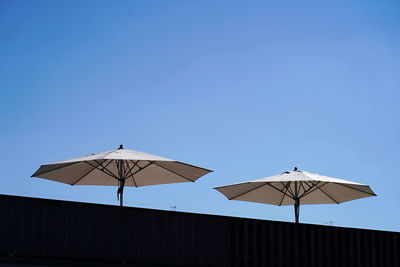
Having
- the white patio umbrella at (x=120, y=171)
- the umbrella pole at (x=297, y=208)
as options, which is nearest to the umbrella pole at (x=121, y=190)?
the white patio umbrella at (x=120, y=171)

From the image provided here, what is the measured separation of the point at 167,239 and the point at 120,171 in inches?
130

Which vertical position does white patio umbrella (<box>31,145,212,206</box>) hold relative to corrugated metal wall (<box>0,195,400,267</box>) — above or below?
above

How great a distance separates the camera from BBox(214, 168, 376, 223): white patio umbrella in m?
14.5

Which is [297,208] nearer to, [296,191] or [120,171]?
[296,191]

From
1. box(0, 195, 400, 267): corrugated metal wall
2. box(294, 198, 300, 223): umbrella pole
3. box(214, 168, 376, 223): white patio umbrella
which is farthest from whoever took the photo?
box(294, 198, 300, 223): umbrella pole

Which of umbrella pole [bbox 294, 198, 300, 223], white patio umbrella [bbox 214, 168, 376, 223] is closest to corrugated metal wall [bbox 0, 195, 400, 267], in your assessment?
white patio umbrella [bbox 214, 168, 376, 223]

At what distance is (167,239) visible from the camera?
36.3 ft

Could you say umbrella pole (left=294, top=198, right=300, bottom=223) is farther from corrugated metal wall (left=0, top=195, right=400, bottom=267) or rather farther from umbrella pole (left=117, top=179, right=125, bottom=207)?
umbrella pole (left=117, top=179, right=125, bottom=207)

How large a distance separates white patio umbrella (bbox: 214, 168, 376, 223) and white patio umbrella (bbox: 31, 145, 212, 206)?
4.81ft

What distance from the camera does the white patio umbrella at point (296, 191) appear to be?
1452cm

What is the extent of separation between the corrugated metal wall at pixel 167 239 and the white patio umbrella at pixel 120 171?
72.6 inches

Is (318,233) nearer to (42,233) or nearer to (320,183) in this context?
(320,183)

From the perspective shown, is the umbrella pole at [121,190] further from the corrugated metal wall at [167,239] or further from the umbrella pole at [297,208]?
the umbrella pole at [297,208]

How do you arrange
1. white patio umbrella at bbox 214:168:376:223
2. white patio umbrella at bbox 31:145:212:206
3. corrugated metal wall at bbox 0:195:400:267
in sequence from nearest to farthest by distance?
corrugated metal wall at bbox 0:195:400:267 → white patio umbrella at bbox 31:145:212:206 → white patio umbrella at bbox 214:168:376:223
